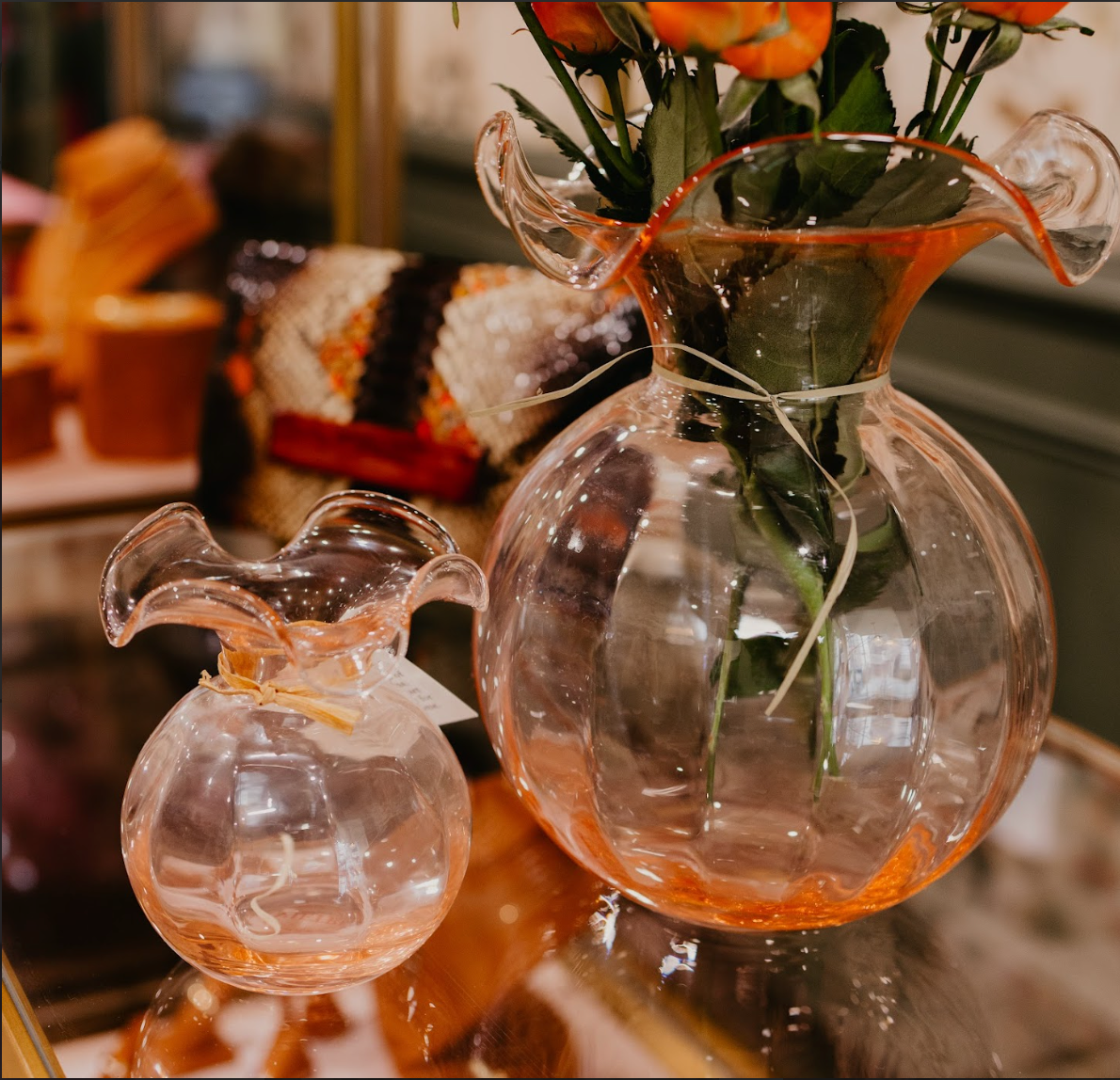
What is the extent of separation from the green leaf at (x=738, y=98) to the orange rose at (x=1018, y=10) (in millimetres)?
69

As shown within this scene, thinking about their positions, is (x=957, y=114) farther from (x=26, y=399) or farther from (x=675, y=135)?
(x=26, y=399)

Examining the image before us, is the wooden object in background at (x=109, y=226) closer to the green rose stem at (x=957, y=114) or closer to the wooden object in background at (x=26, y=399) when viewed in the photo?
the wooden object in background at (x=26, y=399)

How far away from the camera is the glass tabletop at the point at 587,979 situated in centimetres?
41

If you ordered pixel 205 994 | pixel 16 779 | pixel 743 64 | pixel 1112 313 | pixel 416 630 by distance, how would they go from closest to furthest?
pixel 743 64 < pixel 205 994 < pixel 16 779 < pixel 416 630 < pixel 1112 313

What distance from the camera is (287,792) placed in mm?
409

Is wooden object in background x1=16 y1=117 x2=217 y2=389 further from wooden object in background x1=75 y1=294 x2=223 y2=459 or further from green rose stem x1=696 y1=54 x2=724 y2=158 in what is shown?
green rose stem x1=696 y1=54 x2=724 y2=158

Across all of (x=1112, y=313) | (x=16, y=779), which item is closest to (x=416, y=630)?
(x=16, y=779)

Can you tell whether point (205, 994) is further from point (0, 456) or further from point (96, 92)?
point (96, 92)

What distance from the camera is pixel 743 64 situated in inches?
13.4

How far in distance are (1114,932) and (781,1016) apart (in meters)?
0.15

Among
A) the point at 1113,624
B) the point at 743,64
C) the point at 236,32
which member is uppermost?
the point at 743,64

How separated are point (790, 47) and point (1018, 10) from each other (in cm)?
8

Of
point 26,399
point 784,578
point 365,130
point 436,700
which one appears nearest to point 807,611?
point 784,578

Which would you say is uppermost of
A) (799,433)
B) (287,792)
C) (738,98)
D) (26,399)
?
(738,98)
